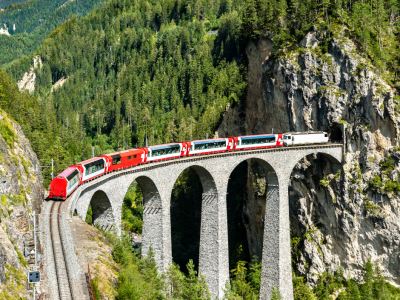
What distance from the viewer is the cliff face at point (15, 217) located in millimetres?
22625

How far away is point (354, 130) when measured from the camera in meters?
57.3

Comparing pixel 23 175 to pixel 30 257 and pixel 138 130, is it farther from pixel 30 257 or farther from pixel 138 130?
pixel 138 130

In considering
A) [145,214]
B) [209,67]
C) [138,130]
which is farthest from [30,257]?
[209,67]

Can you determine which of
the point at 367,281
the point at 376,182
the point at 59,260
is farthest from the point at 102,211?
the point at 367,281

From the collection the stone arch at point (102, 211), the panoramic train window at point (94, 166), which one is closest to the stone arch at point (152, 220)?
the panoramic train window at point (94, 166)

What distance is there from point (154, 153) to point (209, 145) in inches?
304

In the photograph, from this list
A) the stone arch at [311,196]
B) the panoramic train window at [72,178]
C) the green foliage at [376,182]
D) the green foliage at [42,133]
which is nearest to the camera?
the panoramic train window at [72,178]

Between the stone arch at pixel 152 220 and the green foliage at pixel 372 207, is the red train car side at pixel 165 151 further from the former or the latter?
the green foliage at pixel 372 207

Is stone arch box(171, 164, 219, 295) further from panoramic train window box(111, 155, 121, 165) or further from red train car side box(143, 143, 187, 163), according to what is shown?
panoramic train window box(111, 155, 121, 165)

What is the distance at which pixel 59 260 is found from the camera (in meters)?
26.0

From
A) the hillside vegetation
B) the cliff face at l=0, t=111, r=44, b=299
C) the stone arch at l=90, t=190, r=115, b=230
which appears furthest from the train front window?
the hillside vegetation

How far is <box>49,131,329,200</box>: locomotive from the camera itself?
36156 millimetres

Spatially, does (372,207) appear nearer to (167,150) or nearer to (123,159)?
(167,150)

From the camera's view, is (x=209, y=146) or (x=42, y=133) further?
(x=42, y=133)
